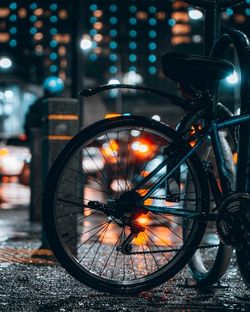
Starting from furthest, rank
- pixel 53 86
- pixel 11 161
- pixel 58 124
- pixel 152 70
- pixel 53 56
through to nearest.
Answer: pixel 53 56
pixel 152 70
pixel 11 161
pixel 53 86
pixel 58 124

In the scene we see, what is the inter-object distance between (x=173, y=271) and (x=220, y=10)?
180 cm

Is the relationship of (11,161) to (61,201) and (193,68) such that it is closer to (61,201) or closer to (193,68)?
(61,201)

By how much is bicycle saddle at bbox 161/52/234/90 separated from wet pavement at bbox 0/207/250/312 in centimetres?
117

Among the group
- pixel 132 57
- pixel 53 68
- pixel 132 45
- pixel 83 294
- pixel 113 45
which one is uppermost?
pixel 113 45

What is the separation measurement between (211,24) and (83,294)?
1.96 m

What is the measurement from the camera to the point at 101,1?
1636 cm

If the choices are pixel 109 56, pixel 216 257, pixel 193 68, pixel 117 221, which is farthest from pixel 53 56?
pixel 193 68

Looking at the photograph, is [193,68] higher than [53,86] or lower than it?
lower

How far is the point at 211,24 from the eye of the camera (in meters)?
4.57

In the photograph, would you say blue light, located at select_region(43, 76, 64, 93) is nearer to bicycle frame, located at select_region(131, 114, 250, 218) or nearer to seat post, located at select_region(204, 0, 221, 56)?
seat post, located at select_region(204, 0, 221, 56)

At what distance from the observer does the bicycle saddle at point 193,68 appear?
3568 mm

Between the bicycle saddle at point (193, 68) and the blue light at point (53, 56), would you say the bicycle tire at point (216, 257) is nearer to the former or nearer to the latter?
the bicycle saddle at point (193, 68)

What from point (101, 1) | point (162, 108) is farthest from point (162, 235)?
point (162, 108)

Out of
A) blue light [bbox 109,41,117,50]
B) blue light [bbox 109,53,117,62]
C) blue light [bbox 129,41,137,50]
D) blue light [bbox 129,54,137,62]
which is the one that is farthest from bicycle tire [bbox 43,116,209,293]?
A: blue light [bbox 109,41,117,50]
